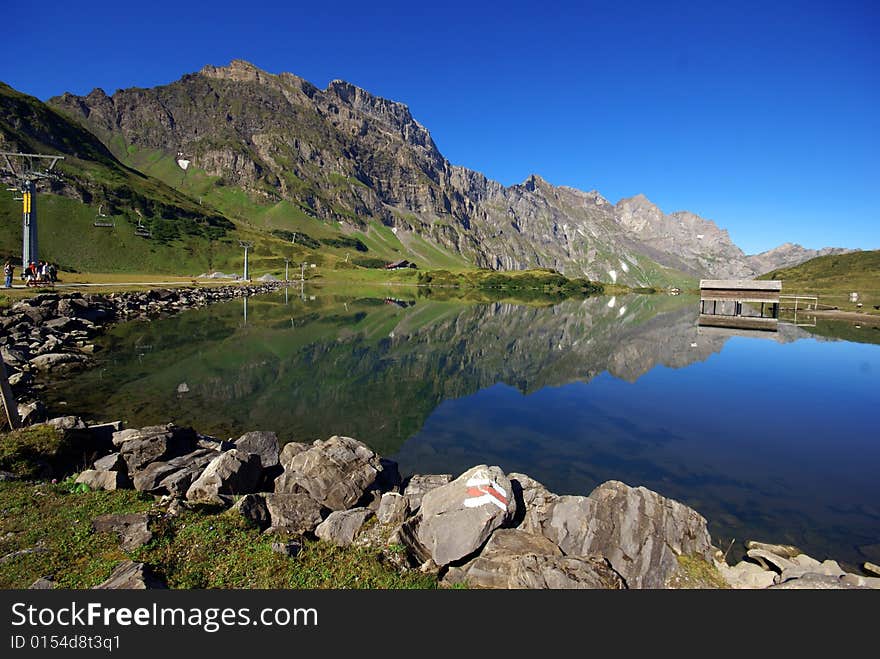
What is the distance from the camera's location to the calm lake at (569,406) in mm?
20281

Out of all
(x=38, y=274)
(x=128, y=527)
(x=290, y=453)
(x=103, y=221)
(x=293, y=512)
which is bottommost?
(x=293, y=512)

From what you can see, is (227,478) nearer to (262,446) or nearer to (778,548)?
(262,446)

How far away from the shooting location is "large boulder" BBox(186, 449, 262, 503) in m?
14.1

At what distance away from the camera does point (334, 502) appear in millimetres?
15266

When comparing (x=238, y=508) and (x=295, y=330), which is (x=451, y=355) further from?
(x=238, y=508)

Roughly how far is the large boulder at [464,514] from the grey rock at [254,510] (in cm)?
465

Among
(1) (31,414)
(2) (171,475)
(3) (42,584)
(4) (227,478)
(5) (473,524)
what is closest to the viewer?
(3) (42,584)

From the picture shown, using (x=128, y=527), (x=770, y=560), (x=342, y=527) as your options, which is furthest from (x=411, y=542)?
(x=770, y=560)

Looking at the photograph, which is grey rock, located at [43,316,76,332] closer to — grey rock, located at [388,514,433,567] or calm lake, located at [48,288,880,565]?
calm lake, located at [48,288,880,565]

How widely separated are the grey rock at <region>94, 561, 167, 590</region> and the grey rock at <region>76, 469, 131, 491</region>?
18.9ft

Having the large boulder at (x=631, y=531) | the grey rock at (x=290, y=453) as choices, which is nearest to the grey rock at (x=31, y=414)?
the grey rock at (x=290, y=453)

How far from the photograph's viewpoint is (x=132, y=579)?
29.0 feet

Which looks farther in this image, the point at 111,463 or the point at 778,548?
the point at 111,463

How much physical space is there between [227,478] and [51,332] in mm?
44620
